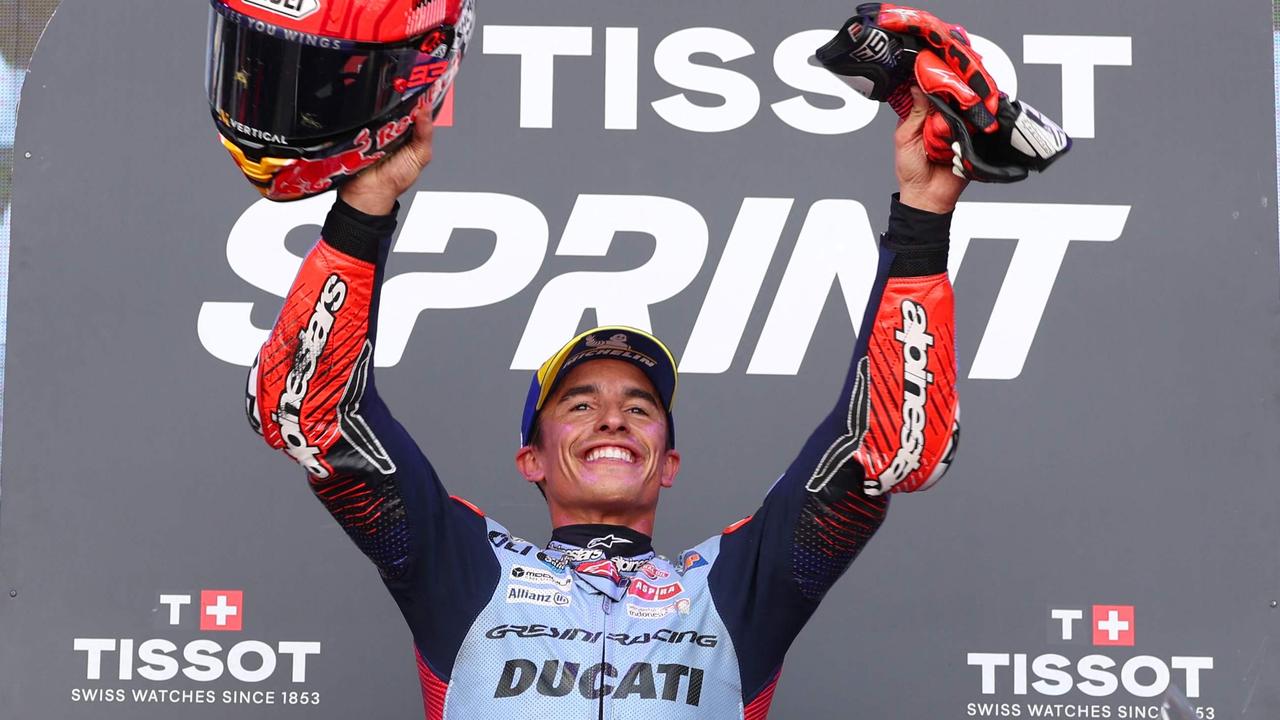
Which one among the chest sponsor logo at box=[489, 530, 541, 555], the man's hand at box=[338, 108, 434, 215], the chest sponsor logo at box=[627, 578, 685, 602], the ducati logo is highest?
the ducati logo

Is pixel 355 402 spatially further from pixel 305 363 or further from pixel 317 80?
pixel 317 80

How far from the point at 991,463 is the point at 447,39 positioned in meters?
1.22

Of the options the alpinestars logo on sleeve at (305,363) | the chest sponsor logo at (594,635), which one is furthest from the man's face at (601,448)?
the alpinestars logo on sleeve at (305,363)

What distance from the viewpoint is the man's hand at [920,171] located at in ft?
5.10

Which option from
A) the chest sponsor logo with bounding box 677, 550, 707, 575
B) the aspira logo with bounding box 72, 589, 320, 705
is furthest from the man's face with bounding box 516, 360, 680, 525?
the aspira logo with bounding box 72, 589, 320, 705

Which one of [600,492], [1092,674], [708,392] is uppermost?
[600,492]

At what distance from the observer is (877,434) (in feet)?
5.24

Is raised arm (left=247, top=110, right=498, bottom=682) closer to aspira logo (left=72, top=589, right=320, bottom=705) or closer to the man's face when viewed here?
the man's face

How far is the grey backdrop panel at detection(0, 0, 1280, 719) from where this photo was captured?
2367 millimetres

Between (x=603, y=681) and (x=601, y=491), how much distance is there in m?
0.28

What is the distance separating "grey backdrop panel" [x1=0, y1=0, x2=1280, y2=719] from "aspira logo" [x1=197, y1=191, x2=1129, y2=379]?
Answer: 19 mm

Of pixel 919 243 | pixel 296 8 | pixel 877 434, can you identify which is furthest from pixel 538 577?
pixel 296 8

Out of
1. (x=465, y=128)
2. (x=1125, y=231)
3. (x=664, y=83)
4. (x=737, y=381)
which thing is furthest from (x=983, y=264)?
(x=465, y=128)

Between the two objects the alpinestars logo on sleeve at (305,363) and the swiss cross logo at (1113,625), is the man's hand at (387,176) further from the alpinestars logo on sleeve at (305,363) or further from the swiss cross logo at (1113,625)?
the swiss cross logo at (1113,625)
